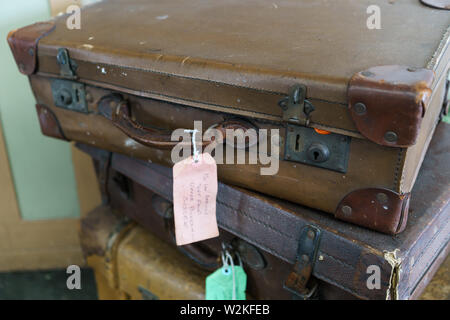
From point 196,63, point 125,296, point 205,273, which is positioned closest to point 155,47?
point 196,63

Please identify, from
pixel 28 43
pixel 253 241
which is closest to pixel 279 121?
pixel 253 241

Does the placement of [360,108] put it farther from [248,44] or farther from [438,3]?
[438,3]

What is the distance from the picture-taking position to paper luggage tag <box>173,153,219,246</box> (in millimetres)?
767

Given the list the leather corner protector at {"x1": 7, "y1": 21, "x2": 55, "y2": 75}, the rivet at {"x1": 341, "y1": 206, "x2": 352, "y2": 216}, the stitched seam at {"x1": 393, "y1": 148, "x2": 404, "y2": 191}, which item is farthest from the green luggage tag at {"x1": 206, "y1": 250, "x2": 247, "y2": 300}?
the leather corner protector at {"x1": 7, "y1": 21, "x2": 55, "y2": 75}

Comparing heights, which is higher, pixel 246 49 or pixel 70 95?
pixel 246 49

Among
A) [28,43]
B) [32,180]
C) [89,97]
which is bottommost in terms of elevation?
[32,180]

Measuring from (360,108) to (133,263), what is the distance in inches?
29.1

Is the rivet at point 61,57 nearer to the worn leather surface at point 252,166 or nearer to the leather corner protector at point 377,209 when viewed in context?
the worn leather surface at point 252,166

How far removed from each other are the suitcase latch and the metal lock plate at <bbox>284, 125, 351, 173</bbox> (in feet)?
0.39

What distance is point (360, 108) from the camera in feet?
2.12

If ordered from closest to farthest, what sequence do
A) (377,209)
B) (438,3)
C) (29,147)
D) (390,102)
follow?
1. (390,102)
2. (377,209)
3. (438,3)
4. (29,147)

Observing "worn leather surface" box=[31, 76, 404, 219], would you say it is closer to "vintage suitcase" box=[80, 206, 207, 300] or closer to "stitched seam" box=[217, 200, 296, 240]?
"stitched seam" box=[217, 200, 296, 240]

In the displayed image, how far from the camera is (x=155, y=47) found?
2.84 ft

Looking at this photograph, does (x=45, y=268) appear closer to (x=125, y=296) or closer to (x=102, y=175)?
(x=125, y=296)
